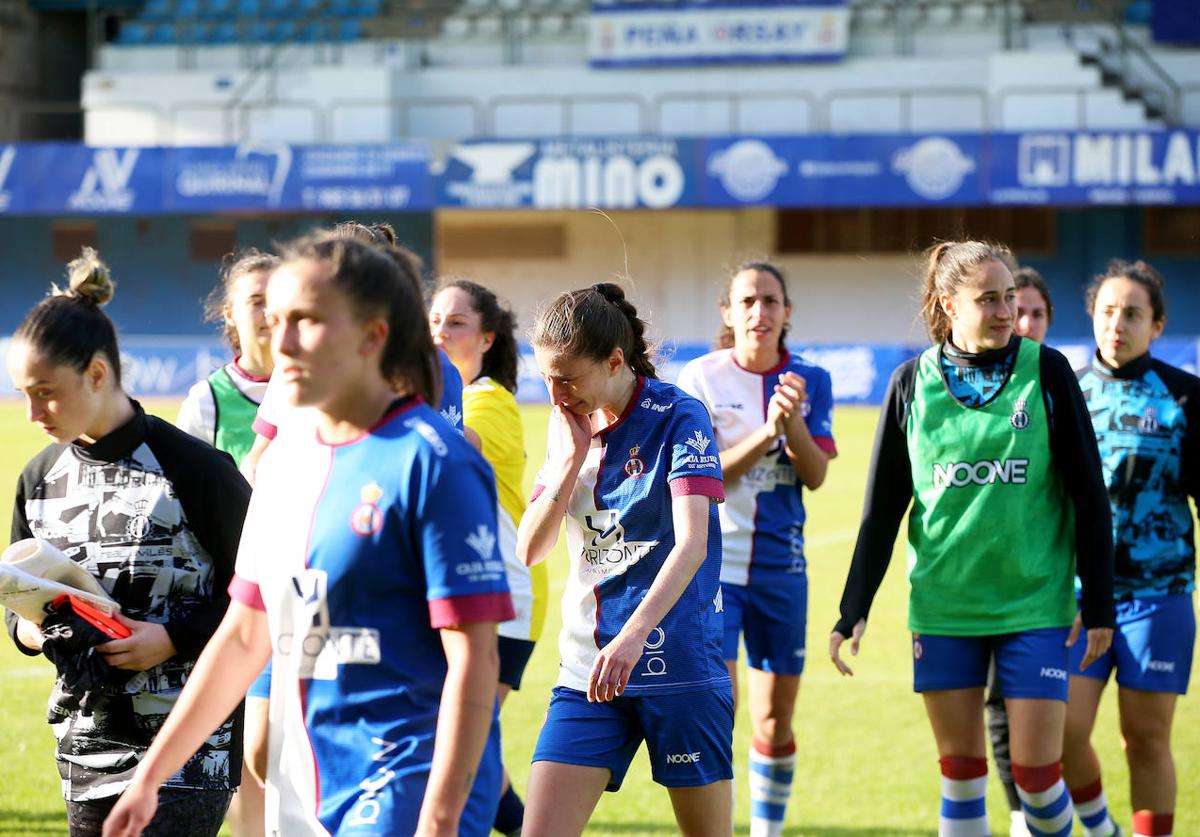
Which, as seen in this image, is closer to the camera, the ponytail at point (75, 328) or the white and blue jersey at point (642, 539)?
the ponytail at point (75, 328)

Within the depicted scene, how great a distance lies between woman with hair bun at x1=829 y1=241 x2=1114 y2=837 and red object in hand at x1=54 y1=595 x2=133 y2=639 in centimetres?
242

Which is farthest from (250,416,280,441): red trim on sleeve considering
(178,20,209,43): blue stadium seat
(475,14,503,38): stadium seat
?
(178,20,209,43): blue stadium seat

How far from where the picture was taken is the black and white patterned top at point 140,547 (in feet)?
11.8

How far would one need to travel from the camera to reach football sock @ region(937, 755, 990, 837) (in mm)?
4734

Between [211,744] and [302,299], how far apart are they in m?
1.48

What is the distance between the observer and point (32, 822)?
590cm

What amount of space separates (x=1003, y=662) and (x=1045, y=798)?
0.41 m

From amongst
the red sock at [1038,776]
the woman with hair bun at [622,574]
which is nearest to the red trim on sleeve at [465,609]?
the woman with hair bun at [622,574]

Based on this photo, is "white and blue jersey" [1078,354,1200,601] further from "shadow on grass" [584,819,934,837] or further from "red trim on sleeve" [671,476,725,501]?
"red trim on sleeve" [671,476,725,501]

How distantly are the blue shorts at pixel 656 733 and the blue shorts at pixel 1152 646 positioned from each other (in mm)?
1916

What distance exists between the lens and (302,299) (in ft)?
8.91

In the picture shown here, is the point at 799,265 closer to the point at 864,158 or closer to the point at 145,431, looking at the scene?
Result: the point at 864,158

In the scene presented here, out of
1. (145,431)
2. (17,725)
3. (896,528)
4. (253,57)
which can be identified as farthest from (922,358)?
(253,57)

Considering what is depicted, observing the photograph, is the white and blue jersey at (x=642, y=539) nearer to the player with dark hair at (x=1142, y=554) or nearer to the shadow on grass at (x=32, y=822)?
the player with dark hair at (x=1142, y=554)
